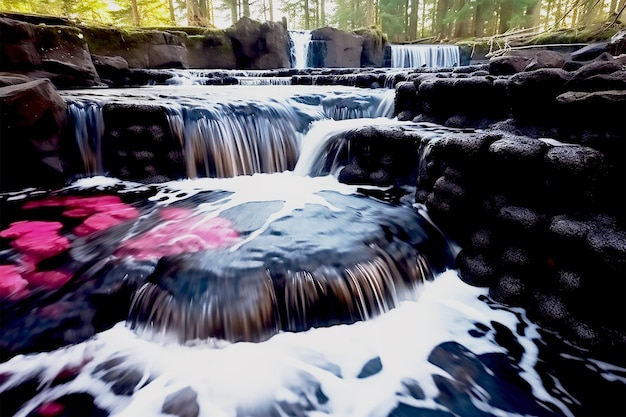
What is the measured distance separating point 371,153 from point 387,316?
106 inches

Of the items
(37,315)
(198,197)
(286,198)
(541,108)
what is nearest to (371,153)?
(286,198)

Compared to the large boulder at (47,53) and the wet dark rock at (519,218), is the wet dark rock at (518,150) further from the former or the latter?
the large boulder at (47,53)

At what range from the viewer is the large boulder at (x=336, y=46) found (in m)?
18.2

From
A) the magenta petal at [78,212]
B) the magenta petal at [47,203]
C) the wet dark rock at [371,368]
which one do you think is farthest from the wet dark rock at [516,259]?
the magenta petal at [47,203]

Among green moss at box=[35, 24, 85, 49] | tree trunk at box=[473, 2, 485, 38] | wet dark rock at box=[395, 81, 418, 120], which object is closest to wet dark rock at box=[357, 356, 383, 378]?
wet dark rock at box=[395, 81, 418, 120]

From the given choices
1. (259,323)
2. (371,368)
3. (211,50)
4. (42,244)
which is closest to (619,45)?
(371,368)

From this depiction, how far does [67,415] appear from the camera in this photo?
6.11 feet

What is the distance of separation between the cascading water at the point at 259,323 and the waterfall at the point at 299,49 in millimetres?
16408

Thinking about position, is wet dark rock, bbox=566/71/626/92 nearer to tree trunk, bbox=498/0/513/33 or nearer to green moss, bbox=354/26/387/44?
green moss, bbox=354/26/387/44

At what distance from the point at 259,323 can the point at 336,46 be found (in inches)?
744

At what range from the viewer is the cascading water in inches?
79.6

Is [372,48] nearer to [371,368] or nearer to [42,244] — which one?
[42,244]

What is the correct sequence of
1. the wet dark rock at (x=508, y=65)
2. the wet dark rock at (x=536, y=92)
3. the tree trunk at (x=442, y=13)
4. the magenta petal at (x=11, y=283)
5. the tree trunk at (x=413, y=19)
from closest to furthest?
the magenta petal at (x=11, y=283)
the wet dark rock at (x=536, y=92)
the wet dark rock at (x=508, y=65)
the tree trunk at (x=442, y=13)
the tree trunk at (x=413, y=19)

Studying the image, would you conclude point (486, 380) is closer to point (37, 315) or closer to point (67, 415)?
point (67, 415)
